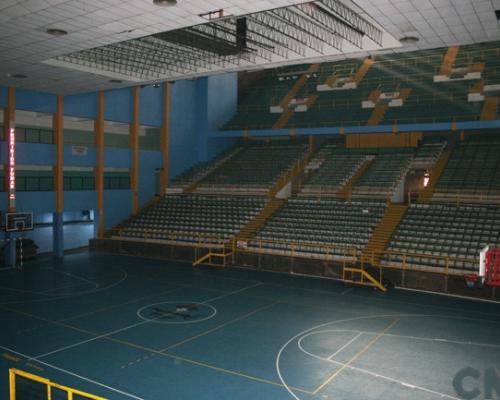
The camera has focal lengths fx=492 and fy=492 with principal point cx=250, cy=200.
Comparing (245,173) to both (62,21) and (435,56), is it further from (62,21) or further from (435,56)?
(62,21)

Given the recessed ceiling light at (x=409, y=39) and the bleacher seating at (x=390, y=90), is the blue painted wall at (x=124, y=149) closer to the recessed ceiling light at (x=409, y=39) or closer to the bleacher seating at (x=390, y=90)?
the bleacher seating at (x=390, y=90)

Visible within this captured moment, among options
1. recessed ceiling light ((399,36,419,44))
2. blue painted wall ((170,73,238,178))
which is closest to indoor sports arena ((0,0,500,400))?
blue painted wall ((170,73,238,178))

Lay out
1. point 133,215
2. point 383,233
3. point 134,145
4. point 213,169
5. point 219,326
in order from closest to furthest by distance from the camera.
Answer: point 219,326, point 383,233, point 134,145, point 133,215, point 213,169

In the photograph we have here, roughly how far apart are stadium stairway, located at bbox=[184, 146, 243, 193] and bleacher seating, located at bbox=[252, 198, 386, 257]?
25.8ft

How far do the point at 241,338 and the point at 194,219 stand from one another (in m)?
16.5

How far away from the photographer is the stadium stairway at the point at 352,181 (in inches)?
1204

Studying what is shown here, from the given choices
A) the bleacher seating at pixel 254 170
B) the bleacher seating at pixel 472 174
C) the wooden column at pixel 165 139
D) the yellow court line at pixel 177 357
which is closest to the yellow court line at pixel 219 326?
the yellow court line at pixel 177 357

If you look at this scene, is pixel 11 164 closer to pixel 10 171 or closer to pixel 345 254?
pixel 10 171

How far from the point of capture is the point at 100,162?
99.1 feet

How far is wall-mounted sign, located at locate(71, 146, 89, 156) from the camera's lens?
28.8m

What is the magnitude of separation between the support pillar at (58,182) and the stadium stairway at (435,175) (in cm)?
2044

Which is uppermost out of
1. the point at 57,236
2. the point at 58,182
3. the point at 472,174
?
the point at 472,174

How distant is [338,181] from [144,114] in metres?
13.7

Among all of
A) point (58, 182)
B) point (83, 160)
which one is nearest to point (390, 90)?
point (83, 160)
